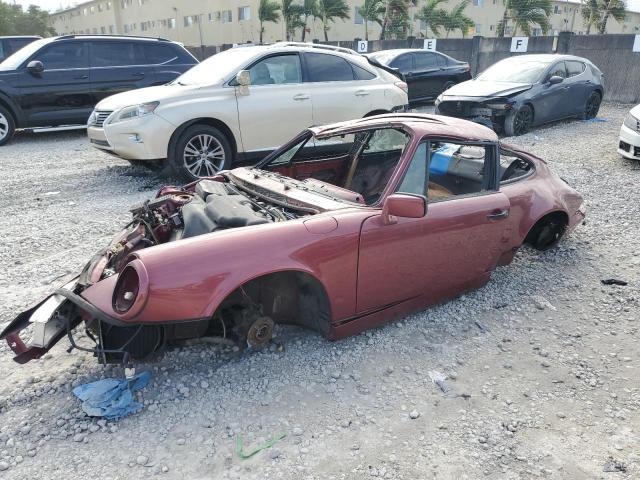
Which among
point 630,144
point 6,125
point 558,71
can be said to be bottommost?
point 630,144

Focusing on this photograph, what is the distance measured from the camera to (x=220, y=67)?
6922 millimetres

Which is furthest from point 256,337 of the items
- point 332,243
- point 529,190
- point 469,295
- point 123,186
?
point 123,186

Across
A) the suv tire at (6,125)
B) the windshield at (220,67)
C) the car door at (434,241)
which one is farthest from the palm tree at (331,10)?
the car door at (434,241)

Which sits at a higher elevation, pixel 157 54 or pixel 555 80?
pixel 157 54

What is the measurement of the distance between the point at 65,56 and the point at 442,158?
8.57 meters

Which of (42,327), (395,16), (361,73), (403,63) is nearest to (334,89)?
(361,73)

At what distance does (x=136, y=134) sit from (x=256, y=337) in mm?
4276

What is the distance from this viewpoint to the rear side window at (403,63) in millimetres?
13084

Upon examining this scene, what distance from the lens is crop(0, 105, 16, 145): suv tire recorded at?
920 cm

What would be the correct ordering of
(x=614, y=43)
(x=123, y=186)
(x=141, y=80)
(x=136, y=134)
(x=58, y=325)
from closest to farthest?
(x=58, y=325), (x=136, y=134), (x=123, y=186), (x=141, y=80), (x=614, y=43)

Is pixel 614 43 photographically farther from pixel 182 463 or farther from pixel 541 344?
pixel 182 463

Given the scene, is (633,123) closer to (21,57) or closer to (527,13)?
(21,57)

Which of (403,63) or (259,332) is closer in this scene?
(259,332)

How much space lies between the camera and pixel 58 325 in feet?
9.11
